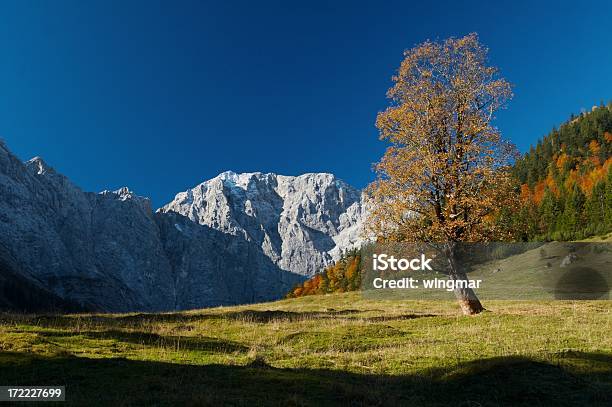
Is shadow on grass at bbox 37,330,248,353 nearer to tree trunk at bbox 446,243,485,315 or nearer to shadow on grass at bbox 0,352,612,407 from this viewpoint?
shadow on grass at bbox 0,352,612,407

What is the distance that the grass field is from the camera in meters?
10.7

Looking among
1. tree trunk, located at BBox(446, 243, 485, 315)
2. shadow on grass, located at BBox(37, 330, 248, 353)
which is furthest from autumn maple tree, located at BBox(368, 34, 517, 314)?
shadow on grass, located at BBox(37, 330, 248, 353)

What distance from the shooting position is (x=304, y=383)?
11953mm

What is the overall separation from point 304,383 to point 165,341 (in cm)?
1117

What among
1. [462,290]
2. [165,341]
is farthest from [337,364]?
[462,290]

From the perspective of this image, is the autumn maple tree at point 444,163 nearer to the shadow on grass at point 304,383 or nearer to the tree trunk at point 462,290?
the tree trunk at point 462,290

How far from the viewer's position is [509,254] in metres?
119

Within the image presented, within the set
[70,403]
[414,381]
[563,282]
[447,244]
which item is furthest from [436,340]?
[563,282]

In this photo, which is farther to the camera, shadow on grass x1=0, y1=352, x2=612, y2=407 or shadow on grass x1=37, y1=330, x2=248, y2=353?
shadow on grass x1=37, y1=330, x2=248, y2=353

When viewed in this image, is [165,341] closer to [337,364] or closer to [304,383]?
[337,364]

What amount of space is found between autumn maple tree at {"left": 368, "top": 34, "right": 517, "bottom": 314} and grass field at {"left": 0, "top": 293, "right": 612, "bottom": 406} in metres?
7.44

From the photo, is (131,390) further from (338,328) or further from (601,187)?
(601,187)

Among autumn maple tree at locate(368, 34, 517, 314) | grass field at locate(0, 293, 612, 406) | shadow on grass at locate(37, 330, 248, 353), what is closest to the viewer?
grass field at locate(0, 293, 612, 406)

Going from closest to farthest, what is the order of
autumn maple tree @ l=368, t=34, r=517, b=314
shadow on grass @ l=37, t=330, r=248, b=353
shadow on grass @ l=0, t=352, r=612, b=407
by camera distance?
shadow on grass @ l=0, t=352, r=612, b=407, shadow on grass @ l=37, t=330, r=248, b=353, autumn maple tree @ l=368, t=34, r=517, b=314
